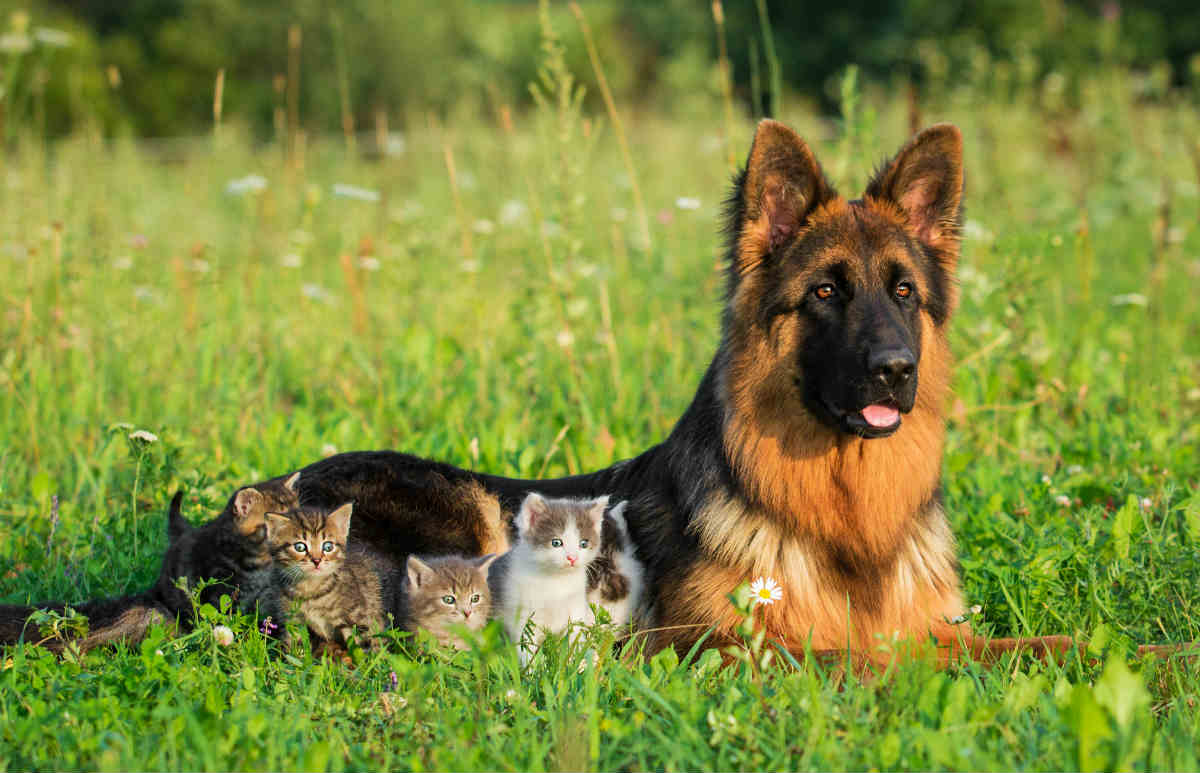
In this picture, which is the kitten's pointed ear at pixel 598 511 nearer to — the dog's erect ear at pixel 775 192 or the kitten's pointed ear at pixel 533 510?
the kitten's pointed ear at pixel 533 510

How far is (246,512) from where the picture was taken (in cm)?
370

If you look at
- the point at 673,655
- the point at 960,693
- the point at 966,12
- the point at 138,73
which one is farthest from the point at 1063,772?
the point at 138,73

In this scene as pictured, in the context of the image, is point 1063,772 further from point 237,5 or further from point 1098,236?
point 237,5

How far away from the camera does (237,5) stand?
103 ft

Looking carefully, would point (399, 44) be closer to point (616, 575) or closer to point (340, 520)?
point (340, 520)

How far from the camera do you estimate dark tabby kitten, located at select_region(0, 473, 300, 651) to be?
3541 millimetres

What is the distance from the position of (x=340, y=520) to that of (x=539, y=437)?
223cm

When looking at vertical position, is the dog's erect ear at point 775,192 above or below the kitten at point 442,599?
above

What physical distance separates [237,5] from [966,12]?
21.7 m

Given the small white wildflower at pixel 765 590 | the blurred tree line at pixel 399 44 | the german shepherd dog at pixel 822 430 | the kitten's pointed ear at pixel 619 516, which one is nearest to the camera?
the small white wildflower at pixel 765 590

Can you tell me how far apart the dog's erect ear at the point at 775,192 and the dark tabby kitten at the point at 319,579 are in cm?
184

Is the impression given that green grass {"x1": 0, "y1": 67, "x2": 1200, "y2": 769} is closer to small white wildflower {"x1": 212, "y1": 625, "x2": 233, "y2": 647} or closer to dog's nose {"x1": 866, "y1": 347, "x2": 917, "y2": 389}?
small white wildflower {"x1": 212, "y1": 625, "x2": 233, "y2": 647}

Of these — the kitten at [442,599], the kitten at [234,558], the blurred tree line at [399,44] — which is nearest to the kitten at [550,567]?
the kitten at [442,599]

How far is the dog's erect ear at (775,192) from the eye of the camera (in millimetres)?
3666
